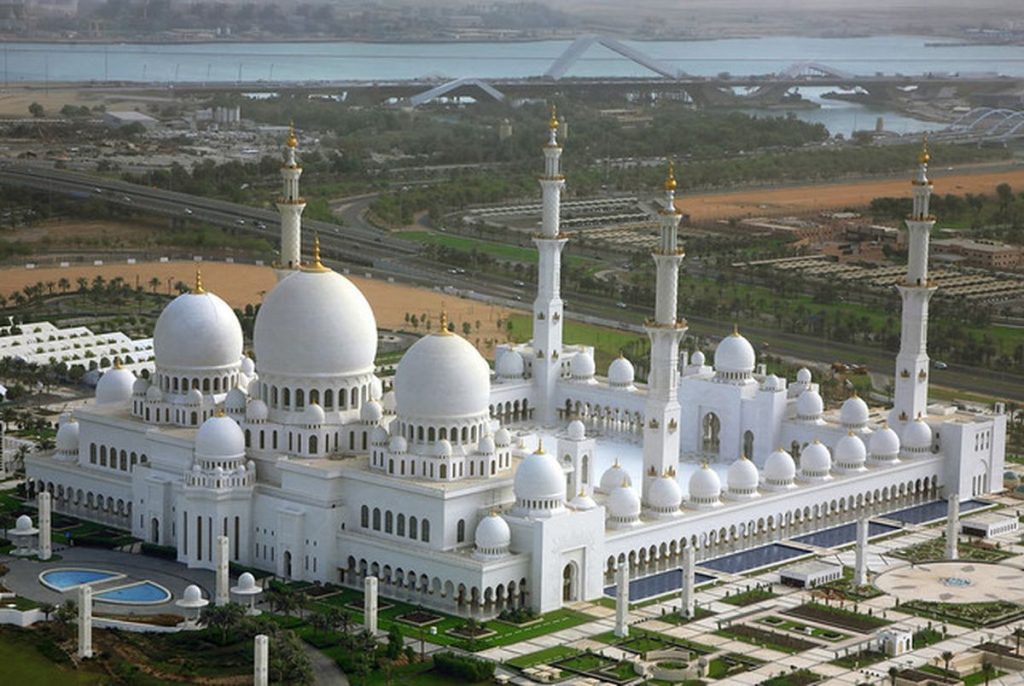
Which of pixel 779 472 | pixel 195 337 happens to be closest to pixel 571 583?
pixel 779 472

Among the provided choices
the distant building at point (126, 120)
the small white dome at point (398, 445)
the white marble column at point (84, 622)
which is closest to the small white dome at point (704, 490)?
the small white dome at point (398, 445)

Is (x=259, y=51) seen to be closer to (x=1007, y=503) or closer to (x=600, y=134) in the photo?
(x=600, y=134)

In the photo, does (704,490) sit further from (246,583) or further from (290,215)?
(290,215)

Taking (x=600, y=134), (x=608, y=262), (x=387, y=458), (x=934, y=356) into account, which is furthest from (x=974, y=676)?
(x=600, y=134)

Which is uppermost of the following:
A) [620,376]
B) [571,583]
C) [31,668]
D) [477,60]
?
[477,60]

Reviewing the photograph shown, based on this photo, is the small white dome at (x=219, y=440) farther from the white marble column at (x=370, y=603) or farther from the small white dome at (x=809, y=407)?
the small white dome at (x=809, y=407)

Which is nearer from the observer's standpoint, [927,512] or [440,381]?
[440,381]
